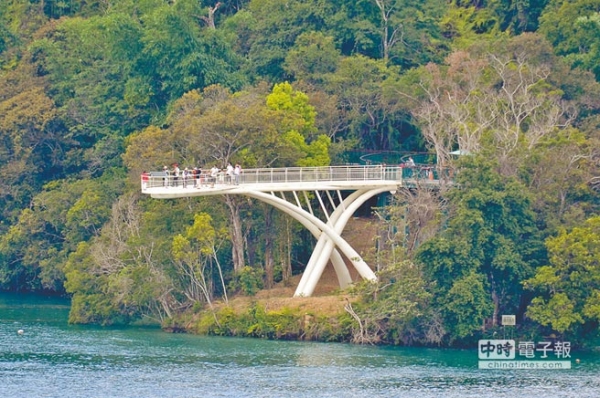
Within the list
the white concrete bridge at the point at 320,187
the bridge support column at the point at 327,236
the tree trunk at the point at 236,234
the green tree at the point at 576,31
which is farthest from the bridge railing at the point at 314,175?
the green tree at the point at 576,31

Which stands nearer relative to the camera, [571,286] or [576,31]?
[571,286]

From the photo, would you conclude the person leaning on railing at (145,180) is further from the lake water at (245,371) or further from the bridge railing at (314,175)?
the lake water at (245,371)

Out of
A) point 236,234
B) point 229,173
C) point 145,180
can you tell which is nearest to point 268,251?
point 236,234

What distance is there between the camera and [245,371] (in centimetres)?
6181

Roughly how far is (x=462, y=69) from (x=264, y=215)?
1199 centimetres

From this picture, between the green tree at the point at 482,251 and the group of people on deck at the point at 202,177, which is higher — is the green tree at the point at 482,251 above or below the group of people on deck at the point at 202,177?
below

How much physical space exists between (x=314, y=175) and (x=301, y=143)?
4445mm

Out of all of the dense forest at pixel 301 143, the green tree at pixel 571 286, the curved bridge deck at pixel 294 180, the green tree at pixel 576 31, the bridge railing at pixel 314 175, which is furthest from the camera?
the green tree at pixel 576 31

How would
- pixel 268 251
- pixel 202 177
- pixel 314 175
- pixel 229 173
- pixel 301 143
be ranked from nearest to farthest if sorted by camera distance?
pixel 229 173 → pixel 202 177 → pixel 314 175 → pixel 268 251 → pixel 301 143

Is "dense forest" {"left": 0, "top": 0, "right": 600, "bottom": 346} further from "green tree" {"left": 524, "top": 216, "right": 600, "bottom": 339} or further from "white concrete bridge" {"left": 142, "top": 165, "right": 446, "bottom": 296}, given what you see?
"white concrete bridge" {"left": 142, "top": 165, "right": 446, "bottom": 296}

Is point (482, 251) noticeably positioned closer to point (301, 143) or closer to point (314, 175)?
point (314, 175)

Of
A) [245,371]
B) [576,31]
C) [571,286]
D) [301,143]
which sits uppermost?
[576,31]

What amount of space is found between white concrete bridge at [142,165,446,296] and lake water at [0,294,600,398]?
5273 millimetres

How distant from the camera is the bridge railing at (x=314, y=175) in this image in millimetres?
69625
